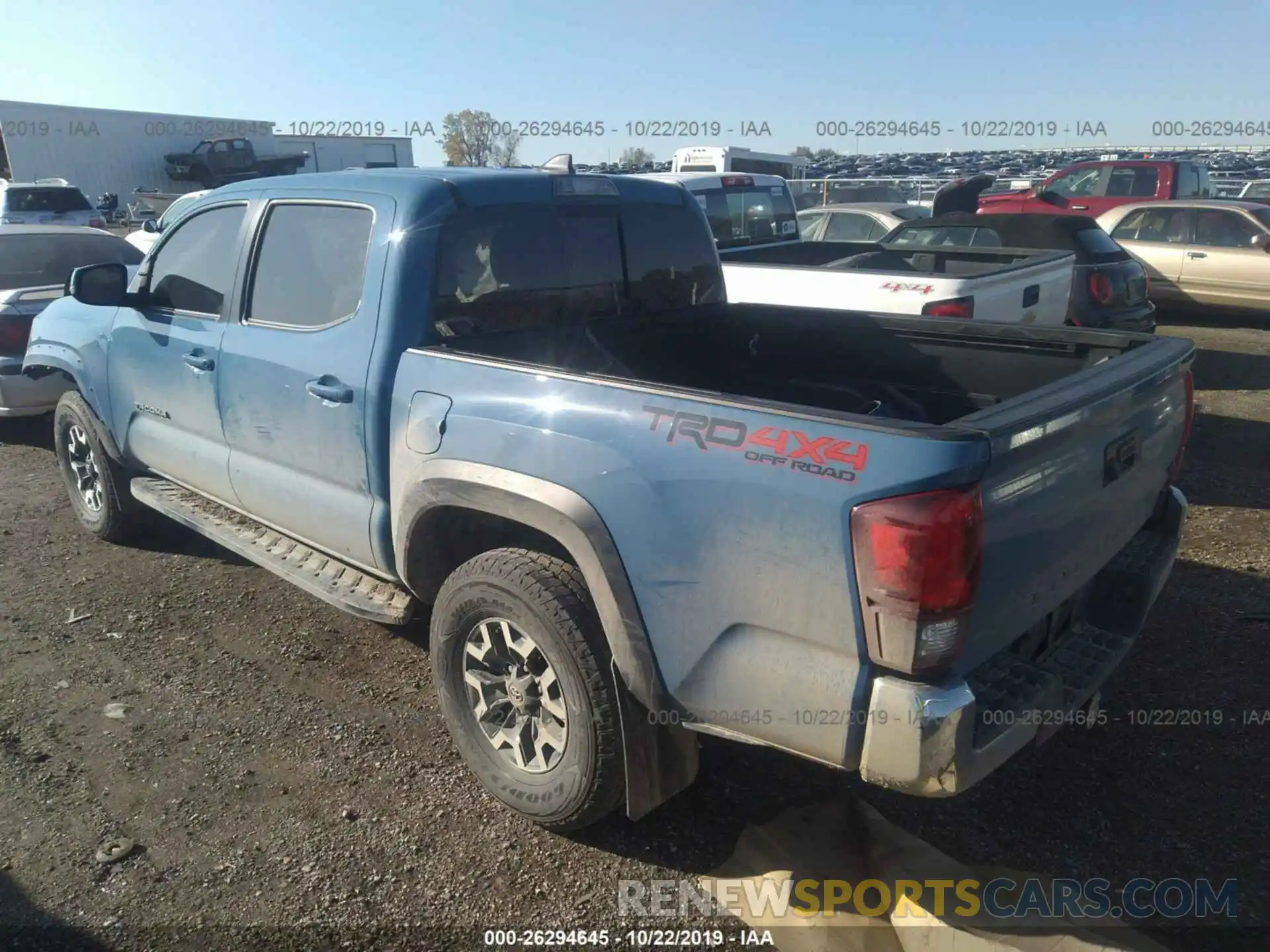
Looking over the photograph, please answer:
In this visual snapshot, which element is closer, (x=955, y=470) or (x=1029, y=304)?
(x=955, y=470)

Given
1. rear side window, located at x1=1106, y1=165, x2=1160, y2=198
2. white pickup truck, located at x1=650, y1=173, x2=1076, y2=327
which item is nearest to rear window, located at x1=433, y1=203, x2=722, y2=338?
white pickup truck, located at x1=650, y1=173, x2=1076, y2=327

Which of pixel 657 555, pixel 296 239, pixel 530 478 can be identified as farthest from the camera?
pixel 296 239

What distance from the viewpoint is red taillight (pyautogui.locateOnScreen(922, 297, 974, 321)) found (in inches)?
212

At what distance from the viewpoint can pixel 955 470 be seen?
1.95 m

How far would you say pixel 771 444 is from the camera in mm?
2158

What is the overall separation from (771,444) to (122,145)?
122 ft

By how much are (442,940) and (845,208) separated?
11.4 meters

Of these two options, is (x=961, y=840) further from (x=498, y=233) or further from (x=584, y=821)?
(x=498, y=233)

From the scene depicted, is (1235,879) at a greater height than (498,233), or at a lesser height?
lesser

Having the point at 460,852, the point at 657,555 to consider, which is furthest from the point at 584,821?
the point at 657,555

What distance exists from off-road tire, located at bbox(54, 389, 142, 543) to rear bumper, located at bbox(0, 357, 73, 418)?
1.46m

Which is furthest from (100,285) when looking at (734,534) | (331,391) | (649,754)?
(734,534)

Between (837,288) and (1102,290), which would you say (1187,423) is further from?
(1102,290)
